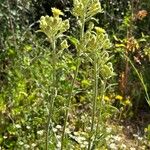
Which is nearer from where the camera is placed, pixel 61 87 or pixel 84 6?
pixel 84 6

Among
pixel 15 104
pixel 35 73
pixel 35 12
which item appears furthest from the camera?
pixel 35 12

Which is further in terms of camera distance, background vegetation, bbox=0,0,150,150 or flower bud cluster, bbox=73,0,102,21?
background vegetation, bbox=0,0,150,150

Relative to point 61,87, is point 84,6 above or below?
above

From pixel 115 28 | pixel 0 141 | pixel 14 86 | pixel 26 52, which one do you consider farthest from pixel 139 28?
pixel 0 141

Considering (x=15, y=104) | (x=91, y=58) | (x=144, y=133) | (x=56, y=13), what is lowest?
(x=144, y=133)

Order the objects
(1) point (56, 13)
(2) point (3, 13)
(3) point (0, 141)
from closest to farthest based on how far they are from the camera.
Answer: (1) point (56, 13), (3) point (0, 141), (2) point (3, 13)

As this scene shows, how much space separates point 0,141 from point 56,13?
1.38 m

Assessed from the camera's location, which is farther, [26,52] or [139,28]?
[139,28]

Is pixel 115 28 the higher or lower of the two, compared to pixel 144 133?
higher

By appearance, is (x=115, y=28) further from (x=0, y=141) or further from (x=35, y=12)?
(x=0, y=141)

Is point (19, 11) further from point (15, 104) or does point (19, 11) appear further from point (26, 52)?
point (15, 104)

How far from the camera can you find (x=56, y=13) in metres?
2.49

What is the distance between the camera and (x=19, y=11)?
16.0 feet

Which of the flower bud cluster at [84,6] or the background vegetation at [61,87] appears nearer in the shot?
the flower bud cluster at [84,6]
